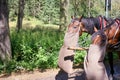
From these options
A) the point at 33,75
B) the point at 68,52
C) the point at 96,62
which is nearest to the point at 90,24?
the point at 68,52

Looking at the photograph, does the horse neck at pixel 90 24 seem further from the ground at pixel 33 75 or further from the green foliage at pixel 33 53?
the green foliage at pixel 33 53

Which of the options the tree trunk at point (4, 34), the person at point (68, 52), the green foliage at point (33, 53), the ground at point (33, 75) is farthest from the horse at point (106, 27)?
the tree trunk at point (4, 34)

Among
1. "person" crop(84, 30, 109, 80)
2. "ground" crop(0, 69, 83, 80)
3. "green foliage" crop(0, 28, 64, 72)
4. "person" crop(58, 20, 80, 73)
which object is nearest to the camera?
"person" crop(84, 30, 109, 80)

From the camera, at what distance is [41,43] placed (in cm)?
991

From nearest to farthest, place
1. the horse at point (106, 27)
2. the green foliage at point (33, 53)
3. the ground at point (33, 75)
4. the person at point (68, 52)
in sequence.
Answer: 1. the person at point (68, 52)
2. the horse at point (106, 27)
3. the ground at point (33, 75)
4. the green foliage at point (33, 53)

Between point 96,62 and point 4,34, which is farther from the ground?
point 96,62

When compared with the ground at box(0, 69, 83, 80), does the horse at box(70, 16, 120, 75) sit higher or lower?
higher

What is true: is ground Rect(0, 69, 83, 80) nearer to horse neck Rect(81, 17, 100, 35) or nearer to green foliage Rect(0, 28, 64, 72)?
green foliage Rect(0, 28, 64, 72)

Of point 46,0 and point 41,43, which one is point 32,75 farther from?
point 46,0

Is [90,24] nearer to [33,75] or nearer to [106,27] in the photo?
[106,27]

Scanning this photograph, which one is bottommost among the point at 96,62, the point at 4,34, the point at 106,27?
the point at 4,34

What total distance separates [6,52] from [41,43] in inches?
43.9

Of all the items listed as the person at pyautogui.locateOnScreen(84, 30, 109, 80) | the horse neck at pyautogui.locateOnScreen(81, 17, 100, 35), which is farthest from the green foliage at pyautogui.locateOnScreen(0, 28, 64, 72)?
the person at pyautogui.locateOnScreen(84, 30, 109, 80)

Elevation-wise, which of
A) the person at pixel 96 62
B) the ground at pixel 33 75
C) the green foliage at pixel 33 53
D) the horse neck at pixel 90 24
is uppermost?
the horse neck at pixel 90 24
